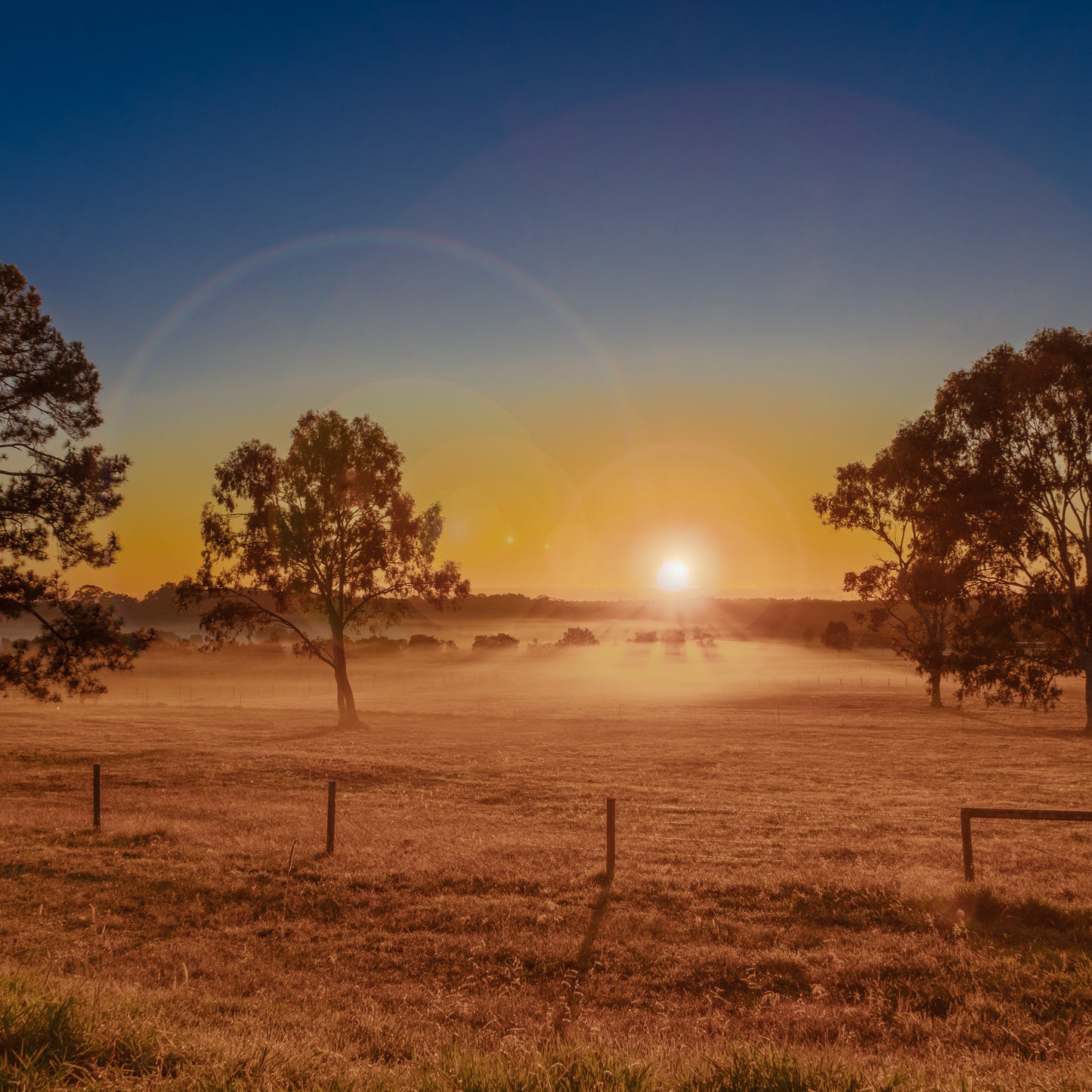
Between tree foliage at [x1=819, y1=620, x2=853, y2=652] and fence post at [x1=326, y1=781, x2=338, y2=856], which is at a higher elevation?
fence post at [x1=326, y1=781, x2=338, y2=856]

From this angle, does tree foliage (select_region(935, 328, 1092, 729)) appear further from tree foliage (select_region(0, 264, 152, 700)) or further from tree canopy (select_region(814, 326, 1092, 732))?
tree foliage (select_region(0, 264, 152, 700))

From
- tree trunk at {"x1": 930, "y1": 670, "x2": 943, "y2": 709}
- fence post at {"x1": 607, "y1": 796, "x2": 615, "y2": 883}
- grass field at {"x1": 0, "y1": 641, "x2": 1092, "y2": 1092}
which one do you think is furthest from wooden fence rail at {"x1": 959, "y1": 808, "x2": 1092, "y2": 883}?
tree trunk at {"x1": 930, "y1": 670, "x2": 943, "y2": 709}

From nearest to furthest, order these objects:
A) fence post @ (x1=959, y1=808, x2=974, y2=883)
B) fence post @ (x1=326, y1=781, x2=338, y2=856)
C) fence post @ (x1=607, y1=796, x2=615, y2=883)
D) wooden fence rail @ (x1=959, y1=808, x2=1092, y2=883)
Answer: wooden fence rail @ (x1=959, y1=808, x2=1092, y2=883), fence post @ (x1=959, y1=808, x2=974, y2=883), fence post @ (x1=607, y1=796, x2=615, y2=883), fence post @ (x1=326, y1=781, x2=338, y2=856)

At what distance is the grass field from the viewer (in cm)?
542

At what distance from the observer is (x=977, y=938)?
9562 millimetres

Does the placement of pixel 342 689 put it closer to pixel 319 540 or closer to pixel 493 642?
pixel 319 540

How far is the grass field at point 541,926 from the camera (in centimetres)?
542

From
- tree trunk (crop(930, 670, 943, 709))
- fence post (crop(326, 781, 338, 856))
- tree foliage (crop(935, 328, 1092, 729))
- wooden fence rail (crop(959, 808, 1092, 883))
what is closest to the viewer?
wooden fence rail (crop(959, 808, 1092, 883))

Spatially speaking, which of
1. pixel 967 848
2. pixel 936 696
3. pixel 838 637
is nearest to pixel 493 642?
pixel 838 637

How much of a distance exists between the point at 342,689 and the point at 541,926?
34.7 m

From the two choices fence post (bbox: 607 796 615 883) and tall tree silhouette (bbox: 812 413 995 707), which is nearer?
fence post (bbox: 607 796 615 883)

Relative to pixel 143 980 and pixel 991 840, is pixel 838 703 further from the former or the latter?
pixel 143 980

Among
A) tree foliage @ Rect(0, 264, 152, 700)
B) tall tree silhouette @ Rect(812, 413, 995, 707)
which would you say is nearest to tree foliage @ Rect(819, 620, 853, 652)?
tall tree silhouette @ Rect(812, 413, 995, 707)

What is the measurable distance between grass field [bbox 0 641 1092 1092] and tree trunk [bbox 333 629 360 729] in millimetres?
13784
